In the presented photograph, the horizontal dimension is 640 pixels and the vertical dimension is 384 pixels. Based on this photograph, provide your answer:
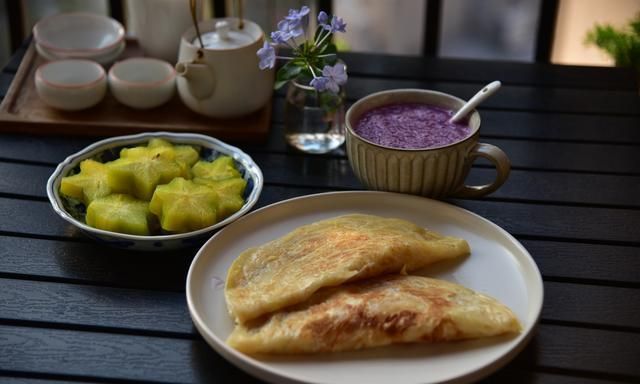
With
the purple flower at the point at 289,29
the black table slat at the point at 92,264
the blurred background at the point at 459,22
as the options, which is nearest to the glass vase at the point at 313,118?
the purple flower at the point at 289,29

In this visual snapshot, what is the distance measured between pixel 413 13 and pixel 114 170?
214 centimetres

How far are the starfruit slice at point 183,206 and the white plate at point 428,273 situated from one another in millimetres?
41

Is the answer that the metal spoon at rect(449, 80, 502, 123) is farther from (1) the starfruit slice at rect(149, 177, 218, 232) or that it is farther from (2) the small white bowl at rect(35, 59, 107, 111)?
(2) the small white bowl at rect(35, 59, 107, 111)

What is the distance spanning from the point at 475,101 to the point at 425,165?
15cm

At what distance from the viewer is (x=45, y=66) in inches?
67.6

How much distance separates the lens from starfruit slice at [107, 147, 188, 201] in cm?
134

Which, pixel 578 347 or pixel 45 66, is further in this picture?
pixel 45 66

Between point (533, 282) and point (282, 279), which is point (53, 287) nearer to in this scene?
point (282, 279)

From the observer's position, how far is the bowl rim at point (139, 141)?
4.11ft

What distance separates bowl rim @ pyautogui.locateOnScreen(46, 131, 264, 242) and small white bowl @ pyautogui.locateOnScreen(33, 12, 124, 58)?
0.44 metres

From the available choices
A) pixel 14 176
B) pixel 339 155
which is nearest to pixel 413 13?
pixel 339 155

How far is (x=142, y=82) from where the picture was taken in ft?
5.61

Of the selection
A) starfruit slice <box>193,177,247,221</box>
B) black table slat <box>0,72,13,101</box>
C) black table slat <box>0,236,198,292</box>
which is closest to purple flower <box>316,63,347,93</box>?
starfruit slice <box>193,177,247,221</box>

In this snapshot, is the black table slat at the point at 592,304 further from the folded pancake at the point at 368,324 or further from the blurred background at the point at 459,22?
the blurred background at the point at 459,22
